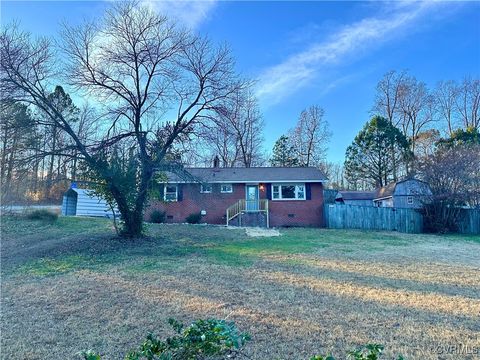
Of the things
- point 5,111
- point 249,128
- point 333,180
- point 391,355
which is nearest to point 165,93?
point 5,111

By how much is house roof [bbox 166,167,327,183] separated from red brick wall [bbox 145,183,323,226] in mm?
638

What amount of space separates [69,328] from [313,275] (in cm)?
465

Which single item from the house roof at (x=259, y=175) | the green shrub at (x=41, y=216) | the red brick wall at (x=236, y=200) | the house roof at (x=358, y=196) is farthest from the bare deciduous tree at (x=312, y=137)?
the green shrub at (x=41, y=216)

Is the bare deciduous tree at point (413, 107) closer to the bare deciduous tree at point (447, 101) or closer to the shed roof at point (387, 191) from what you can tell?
the bare deciduous tree at point (447, 101)

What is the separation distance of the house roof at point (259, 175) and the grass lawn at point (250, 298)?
10.6m

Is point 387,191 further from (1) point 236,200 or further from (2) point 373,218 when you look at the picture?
(1) point 236,200

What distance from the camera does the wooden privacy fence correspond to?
18.5 metres

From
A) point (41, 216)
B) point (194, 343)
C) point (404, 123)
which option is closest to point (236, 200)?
point (41, 216)

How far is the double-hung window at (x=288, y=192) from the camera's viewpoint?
2081cm

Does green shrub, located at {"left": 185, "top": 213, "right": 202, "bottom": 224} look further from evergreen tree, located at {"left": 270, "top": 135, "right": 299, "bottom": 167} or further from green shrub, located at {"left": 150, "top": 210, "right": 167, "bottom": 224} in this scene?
evergreen tree, located at {"left": 270, "top": 135, "right": 299, "bottom": 167}

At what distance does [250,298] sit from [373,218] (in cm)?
1586

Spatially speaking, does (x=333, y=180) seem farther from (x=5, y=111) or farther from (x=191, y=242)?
(x=5, y=111)

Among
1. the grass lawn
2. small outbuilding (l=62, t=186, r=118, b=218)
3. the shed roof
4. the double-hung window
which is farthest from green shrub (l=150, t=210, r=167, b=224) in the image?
the shed roof

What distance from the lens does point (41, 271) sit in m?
7.32
